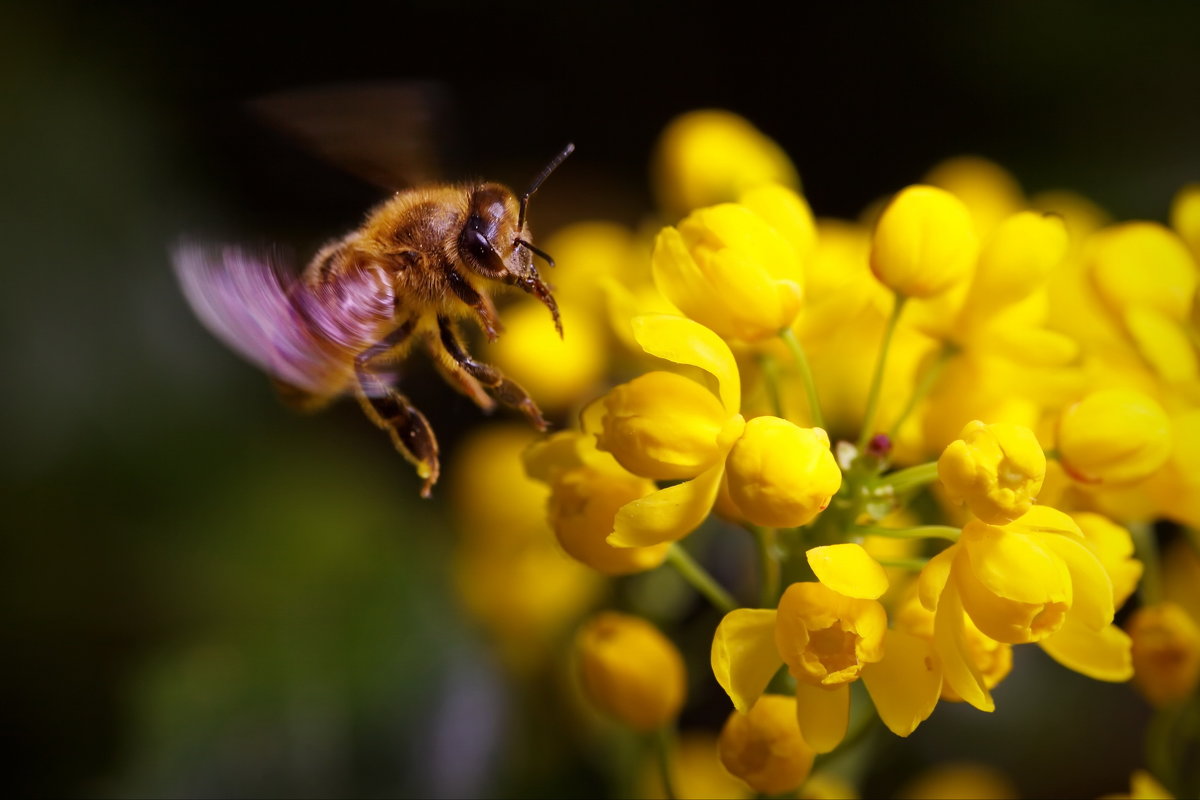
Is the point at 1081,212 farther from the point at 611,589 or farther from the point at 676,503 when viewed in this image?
the point at 676,503

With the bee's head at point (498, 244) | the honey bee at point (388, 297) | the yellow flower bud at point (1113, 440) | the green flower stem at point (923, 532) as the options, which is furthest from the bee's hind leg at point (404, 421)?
the yellow flower bud at point (1113, 440)

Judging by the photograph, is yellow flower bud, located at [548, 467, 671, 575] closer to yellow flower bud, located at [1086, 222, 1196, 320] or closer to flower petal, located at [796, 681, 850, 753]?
flower petal, located at [796, 681, 850, 753]

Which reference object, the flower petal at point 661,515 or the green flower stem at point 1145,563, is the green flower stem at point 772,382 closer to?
the flower petal at point 661,515

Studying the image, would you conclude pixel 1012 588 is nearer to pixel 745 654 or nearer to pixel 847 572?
pixel 847 572

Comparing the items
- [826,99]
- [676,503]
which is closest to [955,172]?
[826,99]

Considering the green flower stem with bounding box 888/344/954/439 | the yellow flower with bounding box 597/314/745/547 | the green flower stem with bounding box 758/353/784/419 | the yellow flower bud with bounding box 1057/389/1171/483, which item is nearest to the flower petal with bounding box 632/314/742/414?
the yellow flower with bounding box 597/314/745/547

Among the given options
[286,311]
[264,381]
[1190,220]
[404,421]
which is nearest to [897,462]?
[1190,220]
